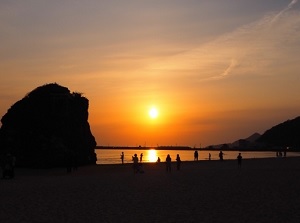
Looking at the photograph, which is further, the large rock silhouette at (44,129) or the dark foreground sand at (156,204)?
the large rock silhouette at (44,129)

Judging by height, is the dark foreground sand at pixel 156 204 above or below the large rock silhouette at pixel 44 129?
below

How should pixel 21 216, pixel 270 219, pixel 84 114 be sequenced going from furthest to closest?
1. pixel 84 114
2. pixel 21 216
3. pixel 270 219

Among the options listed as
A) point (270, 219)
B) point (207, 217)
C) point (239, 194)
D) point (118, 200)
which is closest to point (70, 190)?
point (118, 200)

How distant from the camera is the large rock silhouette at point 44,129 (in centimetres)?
5212

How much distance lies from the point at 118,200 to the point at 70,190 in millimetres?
6079

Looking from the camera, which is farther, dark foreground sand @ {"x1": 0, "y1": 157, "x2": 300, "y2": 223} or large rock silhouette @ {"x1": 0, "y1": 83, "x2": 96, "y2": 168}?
large rock silhouette @ {"x1": 0, "y1": 83, "x2": 96, "y2": 168}

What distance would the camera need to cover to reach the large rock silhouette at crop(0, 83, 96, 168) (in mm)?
52125

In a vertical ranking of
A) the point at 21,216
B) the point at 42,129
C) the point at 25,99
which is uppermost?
the point at 25,99

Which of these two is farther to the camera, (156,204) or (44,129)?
(44,129)

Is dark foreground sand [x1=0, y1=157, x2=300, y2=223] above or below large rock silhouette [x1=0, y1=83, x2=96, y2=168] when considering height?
below

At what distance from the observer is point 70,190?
985 inches

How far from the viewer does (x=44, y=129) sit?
53.2 metres

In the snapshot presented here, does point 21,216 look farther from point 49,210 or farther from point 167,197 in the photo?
point 167,197

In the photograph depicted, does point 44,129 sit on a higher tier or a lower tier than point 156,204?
higher
